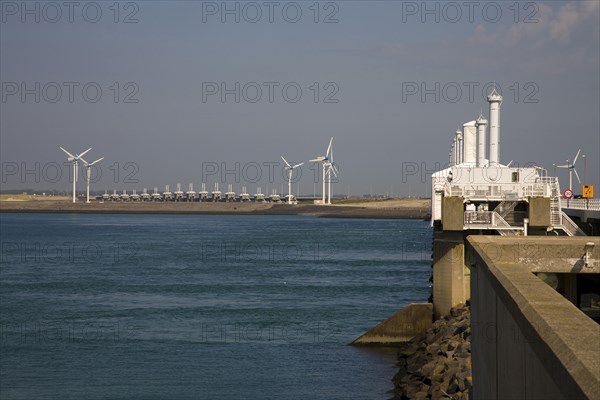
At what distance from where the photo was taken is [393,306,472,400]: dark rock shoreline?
19438mm

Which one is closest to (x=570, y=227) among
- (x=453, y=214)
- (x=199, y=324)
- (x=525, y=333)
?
(x=453, y=214)

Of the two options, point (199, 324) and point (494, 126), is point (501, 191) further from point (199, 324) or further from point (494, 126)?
point (199, 324)

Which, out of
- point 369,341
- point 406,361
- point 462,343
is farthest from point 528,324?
point 369,341

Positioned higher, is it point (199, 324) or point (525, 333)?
point (525, 333)

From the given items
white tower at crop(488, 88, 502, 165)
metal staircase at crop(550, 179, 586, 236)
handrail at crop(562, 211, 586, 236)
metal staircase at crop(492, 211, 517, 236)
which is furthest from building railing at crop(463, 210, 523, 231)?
white tower at crop(488, 88, 502, 165)

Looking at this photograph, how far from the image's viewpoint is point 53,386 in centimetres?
2647

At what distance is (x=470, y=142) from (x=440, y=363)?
21.7 metres

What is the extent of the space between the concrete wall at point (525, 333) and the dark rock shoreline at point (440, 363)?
3961 mm

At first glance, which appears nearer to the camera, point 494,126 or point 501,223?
point 501,223

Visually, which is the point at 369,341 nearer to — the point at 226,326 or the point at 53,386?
the point at 226,326

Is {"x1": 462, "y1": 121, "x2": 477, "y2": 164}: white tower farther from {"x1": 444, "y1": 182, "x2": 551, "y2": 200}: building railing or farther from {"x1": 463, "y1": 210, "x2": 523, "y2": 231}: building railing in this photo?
{"x1": 463, "y1": 210, "x2": 523, "y2": 231}: building railing

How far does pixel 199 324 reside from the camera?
38.5 meters

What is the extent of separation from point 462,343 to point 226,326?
17865mm

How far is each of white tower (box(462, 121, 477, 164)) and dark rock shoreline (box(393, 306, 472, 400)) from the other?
1526 centimetres
